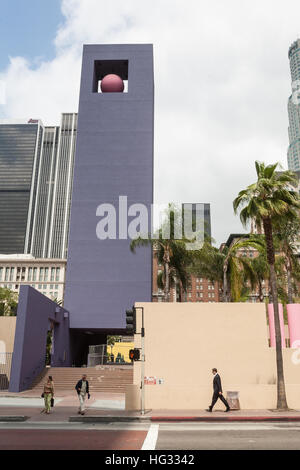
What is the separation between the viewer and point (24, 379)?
2928 centimetres

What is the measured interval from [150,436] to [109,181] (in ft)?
128

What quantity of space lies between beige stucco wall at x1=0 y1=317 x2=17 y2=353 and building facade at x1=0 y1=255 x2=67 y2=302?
387 ft

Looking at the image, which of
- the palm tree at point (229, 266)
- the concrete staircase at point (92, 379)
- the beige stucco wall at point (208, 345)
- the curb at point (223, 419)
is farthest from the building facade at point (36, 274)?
the curb at point (223, 419)

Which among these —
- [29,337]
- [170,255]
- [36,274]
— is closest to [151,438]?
[29,337]

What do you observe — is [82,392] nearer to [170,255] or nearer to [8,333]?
[170,255]

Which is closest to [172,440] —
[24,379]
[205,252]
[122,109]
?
[24,379]

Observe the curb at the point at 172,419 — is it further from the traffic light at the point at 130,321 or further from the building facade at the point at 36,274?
the building facade at the point at 36,274

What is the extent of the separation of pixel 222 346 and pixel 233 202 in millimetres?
8134

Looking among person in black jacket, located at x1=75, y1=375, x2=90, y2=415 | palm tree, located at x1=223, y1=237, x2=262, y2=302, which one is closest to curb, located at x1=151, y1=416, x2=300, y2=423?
person in black jacket, located at x1=75, y1=375, x2=90, y2=415

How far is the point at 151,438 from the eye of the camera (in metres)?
A: 11.9

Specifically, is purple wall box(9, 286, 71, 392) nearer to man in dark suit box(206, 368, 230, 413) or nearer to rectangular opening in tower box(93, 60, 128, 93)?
man in dark suit box(206, 368, 230, 413)

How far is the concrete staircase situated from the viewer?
31078mm

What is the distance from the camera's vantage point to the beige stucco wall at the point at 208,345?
72.5 feet
